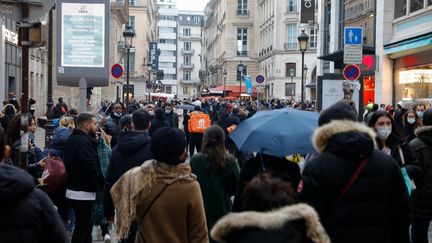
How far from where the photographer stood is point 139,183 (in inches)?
186

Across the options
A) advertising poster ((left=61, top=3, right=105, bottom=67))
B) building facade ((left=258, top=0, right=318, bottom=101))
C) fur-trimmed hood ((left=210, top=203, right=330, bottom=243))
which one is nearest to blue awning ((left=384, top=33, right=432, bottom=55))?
advertising poster ((left=61, top=3, right=105, bottom=67))

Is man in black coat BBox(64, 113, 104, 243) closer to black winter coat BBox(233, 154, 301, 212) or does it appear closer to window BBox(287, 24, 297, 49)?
black winter coat BBox(233, 154, 301, 212)

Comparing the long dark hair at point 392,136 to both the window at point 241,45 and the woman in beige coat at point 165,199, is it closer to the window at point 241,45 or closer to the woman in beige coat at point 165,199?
the woman in beige coat at point 165,199

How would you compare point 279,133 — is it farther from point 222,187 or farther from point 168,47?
point 168,47

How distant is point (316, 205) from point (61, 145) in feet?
16.3

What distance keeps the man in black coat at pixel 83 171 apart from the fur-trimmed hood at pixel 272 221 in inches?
176

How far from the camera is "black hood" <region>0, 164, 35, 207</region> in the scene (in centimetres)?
343

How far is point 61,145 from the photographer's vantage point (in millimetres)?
8477

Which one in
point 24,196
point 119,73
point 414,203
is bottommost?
point 414,203

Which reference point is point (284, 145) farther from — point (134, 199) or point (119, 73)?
point (119, 73)

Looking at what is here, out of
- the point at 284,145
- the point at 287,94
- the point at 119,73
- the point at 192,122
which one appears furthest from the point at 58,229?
the point at 287,94

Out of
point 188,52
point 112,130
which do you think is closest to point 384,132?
point 112,130

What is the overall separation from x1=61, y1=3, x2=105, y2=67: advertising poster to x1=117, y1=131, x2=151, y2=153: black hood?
1012cm

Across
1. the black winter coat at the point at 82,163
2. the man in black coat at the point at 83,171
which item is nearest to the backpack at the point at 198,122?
the man in black coat at the point at 83,171
